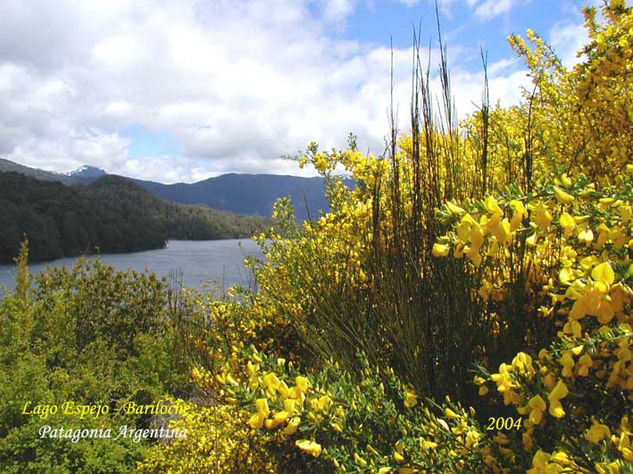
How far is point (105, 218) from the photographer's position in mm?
42688

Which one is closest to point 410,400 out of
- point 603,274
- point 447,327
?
point 447,327

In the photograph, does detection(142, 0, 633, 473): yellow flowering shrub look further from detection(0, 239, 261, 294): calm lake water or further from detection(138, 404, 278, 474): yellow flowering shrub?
detection(0, 239, 261, 294): calm lake water

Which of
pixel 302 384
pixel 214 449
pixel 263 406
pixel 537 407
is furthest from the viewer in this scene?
pixel 214 449

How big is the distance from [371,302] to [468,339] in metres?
0.57

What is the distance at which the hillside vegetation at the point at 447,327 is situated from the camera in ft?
3.11

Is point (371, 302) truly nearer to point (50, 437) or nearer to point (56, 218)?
point (50, 437)

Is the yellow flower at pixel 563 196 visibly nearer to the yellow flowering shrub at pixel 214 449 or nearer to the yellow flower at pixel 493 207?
the yellow flower at pixel 493 207

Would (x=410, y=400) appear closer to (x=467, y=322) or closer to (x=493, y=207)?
(x=467, y=322)

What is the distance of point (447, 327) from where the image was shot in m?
1.61

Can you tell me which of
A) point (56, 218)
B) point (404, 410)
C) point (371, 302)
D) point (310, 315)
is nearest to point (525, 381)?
point (404, 410)

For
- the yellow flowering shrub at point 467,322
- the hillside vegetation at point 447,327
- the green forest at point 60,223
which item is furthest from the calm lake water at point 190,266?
the yellow flowering shrub at point 467,322

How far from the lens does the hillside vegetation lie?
948 mm

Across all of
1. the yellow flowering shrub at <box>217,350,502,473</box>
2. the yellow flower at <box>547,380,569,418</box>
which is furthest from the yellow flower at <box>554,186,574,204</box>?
the yellow flowering shrub at <box>217,350,502,473</box>

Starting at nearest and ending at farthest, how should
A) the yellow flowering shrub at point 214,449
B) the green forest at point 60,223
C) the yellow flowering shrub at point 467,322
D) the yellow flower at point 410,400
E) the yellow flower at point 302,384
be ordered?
the yellow flowering shrub at point 467,322 → the yellow flower at point 302,384 → the yellow flower at point 410,400 → the yellow flowering shrub at point 214,449 → the green forest at point 60,223
